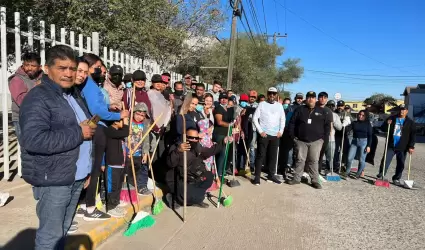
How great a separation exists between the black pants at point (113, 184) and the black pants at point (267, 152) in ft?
11.0

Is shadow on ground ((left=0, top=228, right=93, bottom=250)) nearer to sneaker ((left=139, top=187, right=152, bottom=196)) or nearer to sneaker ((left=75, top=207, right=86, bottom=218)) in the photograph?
sneaker ((left=75, top=207, right=86, bottom=218))

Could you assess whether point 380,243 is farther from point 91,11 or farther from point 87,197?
point 91,11

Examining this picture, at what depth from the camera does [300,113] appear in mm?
7133

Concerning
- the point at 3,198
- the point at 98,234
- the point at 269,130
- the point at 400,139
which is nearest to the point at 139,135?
the point at 98,234

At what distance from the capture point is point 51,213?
7.64 feet

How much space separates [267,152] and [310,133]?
1.00m

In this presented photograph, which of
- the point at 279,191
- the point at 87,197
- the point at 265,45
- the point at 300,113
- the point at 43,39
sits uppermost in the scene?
the point at 265,45

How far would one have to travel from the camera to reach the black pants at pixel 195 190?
501 centimetres

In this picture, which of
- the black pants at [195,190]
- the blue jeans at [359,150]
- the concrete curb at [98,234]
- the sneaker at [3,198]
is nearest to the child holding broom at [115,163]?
the concrete curb at [98,234]

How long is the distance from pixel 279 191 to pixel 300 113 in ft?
5.82

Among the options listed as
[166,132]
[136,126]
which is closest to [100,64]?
[136,126]

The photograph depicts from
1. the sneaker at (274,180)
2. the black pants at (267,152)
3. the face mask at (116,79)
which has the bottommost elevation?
the sneaker at (274,180)

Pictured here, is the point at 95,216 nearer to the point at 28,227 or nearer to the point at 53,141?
the point at 28,227

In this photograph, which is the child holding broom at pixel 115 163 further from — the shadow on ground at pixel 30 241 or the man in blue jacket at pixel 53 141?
the man in blue jacket at pixel 53 141
